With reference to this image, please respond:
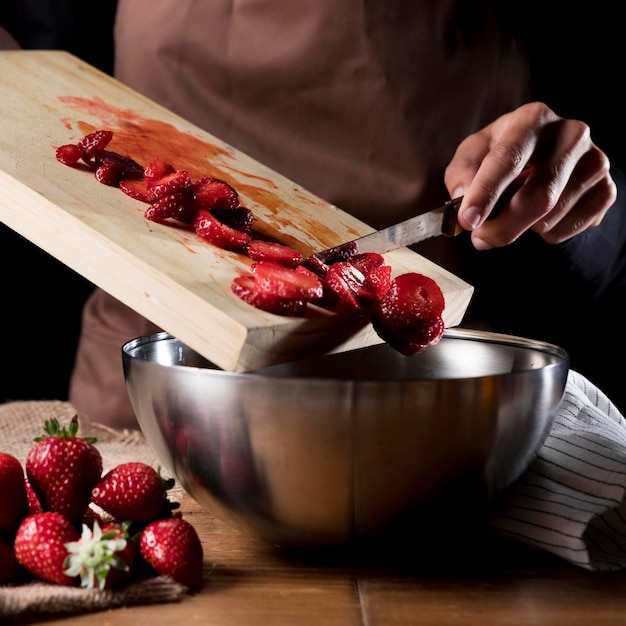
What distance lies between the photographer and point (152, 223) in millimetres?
801

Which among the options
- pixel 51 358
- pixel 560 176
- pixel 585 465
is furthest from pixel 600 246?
pixel 51 358

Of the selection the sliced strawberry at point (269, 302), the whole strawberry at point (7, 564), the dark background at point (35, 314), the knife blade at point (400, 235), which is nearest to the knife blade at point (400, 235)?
the knife blade at point (400, 235)

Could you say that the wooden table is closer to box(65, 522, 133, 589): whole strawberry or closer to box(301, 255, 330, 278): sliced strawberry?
box(65, 522, 133, 589): whole strawberry

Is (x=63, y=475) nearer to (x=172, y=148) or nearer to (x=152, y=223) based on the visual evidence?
(x=152, y=223)

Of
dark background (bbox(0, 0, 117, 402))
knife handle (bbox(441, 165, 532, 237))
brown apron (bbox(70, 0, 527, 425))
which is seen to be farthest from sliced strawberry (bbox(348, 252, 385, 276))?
dark background (bbox(0, 0, 117, 402))

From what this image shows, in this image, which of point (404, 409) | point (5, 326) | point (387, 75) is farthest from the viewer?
point (5, 326)

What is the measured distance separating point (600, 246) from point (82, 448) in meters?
0.93

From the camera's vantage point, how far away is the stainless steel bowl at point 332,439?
634 millimetres

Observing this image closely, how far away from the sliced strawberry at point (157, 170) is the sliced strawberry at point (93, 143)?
5cm

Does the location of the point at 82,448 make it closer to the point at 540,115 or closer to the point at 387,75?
the point at 540,115

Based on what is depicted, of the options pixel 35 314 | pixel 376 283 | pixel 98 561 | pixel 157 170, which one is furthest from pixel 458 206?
pixel 35 314

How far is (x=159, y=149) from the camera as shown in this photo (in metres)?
0.99

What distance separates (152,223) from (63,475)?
0.24 meters

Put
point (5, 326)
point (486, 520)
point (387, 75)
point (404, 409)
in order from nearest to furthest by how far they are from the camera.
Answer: point (404, 409) → point (486, 520) → point (387, 75) → point (5, 326)
